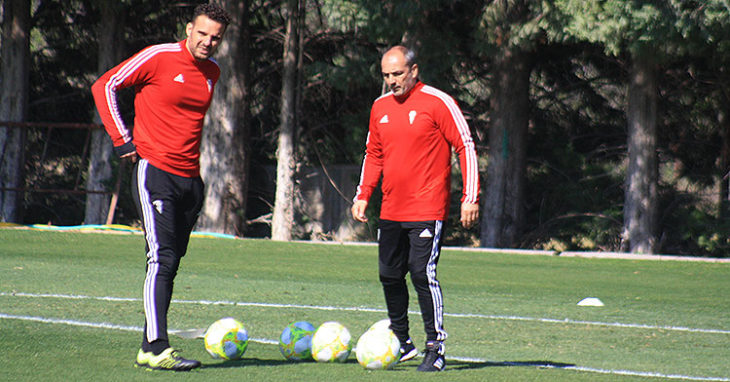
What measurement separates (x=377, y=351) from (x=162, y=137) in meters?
1.76

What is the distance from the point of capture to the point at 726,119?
21.5 meters

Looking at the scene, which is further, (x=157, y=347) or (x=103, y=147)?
(x=103, y=147)

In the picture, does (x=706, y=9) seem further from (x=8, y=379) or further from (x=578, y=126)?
(x=8, y=379)

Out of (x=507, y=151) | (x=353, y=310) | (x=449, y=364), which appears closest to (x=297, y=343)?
(x=449, y=364)

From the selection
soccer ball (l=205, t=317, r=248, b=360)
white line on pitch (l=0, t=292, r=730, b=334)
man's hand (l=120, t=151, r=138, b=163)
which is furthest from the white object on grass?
man's hand (l=120, t=151, r=138, b=163)

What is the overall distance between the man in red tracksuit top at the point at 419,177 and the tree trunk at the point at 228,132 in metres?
16.1

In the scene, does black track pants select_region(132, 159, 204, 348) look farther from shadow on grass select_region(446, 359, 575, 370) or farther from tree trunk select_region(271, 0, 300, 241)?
tree trunk select_region(271, 0, 300, 241)

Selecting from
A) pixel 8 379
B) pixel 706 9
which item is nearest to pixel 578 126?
pixel 706 9

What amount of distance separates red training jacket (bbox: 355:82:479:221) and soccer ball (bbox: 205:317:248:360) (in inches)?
45.4

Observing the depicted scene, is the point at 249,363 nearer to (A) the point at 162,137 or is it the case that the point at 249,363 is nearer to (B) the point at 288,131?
(A) the point at 162,137

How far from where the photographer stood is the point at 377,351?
5867 mm

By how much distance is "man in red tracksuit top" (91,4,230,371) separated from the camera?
581cm

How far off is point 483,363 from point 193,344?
1912 millimetres

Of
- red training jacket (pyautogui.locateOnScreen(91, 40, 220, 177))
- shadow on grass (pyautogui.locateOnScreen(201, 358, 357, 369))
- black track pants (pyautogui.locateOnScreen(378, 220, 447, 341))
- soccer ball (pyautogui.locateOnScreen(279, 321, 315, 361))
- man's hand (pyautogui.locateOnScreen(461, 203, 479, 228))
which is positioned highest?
red training jacket (pyautogui.locateOnScreen(91, 40, 220, 177))
